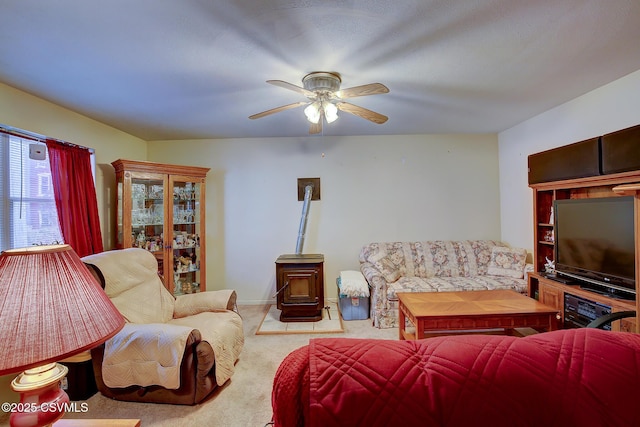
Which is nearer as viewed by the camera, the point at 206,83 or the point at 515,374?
the point at 515,374

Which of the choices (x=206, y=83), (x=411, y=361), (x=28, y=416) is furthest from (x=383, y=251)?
(x=28, y=416)

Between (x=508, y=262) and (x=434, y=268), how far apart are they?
0.90m

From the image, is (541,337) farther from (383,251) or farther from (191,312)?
(383,251)

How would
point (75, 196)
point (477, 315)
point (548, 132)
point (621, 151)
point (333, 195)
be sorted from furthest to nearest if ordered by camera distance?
1. point (333, 195)
2. point (548, 132)
3. point (75, 196)
4. point (477, 315)
5. point (621, 151)

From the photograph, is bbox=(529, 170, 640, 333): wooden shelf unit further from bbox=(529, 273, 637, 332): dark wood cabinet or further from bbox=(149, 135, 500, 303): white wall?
bbox=(149, 135, 500, 303): white wall

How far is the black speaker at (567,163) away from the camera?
2389 millimetres

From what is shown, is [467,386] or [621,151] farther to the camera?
[621,151]

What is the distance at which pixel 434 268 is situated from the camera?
377 centimetres

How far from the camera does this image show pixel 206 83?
2299 millimetres

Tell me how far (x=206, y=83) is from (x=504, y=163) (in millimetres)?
4072

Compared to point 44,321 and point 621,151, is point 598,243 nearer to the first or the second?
point 621,151

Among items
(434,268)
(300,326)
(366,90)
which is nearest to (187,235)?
(300,326)

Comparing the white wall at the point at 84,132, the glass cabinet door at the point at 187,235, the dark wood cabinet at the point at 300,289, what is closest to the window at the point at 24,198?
the white wall at the point at 84,132

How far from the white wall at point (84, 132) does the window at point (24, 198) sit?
0.19 metres
